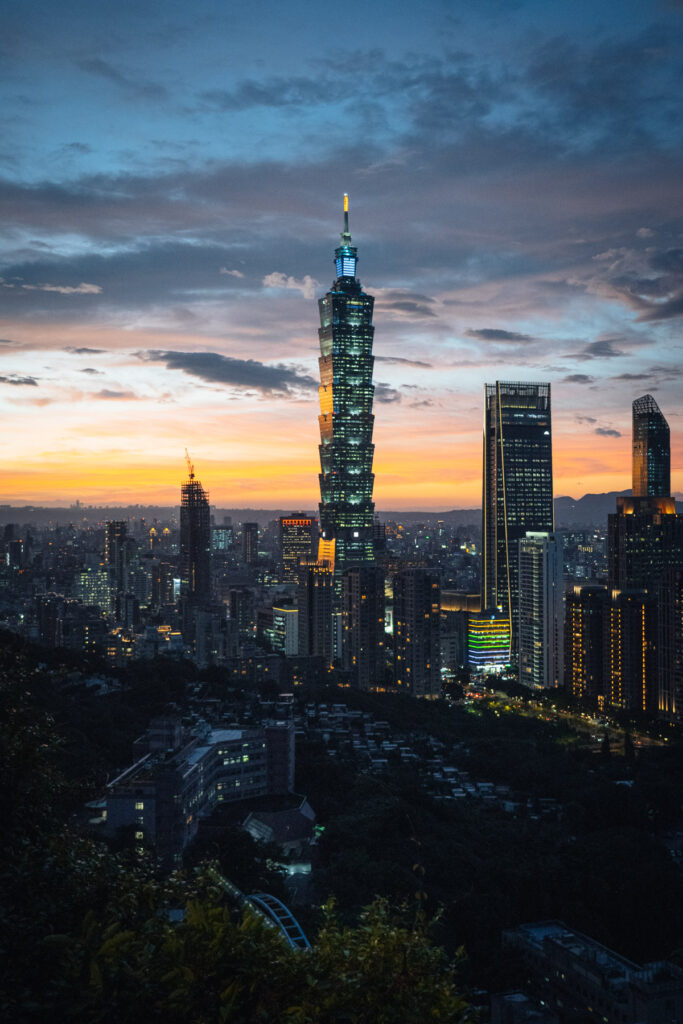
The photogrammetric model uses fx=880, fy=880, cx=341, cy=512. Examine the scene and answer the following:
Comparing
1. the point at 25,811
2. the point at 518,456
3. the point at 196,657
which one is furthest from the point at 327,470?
the point at 25,811

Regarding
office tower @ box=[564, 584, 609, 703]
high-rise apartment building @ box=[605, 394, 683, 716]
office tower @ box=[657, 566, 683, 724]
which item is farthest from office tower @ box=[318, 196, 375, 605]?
office tower @ box=[657, 566, 683, 724]

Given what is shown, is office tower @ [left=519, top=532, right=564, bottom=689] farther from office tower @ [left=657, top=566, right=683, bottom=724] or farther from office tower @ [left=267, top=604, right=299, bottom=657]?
office tower @ [left=267, top=604, right=299, bottom=657]

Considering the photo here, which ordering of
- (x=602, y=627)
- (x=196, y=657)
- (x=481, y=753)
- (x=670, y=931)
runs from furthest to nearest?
(x=196, y=657) < (x=602, y=627) < (x=481, y=753) < (x=670, y=931)

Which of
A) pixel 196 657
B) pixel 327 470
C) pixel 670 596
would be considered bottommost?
pixel 196 657

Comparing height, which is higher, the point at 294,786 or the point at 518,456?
the point at 518,456

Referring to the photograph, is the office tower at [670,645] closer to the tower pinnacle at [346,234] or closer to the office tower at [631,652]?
the office tower at [631,652]

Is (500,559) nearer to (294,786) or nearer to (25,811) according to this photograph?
(294,786)

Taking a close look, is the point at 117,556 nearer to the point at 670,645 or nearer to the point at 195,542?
the point at 195,542

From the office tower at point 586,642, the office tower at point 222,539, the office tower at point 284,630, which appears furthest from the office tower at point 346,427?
the office tower at point 222,539
